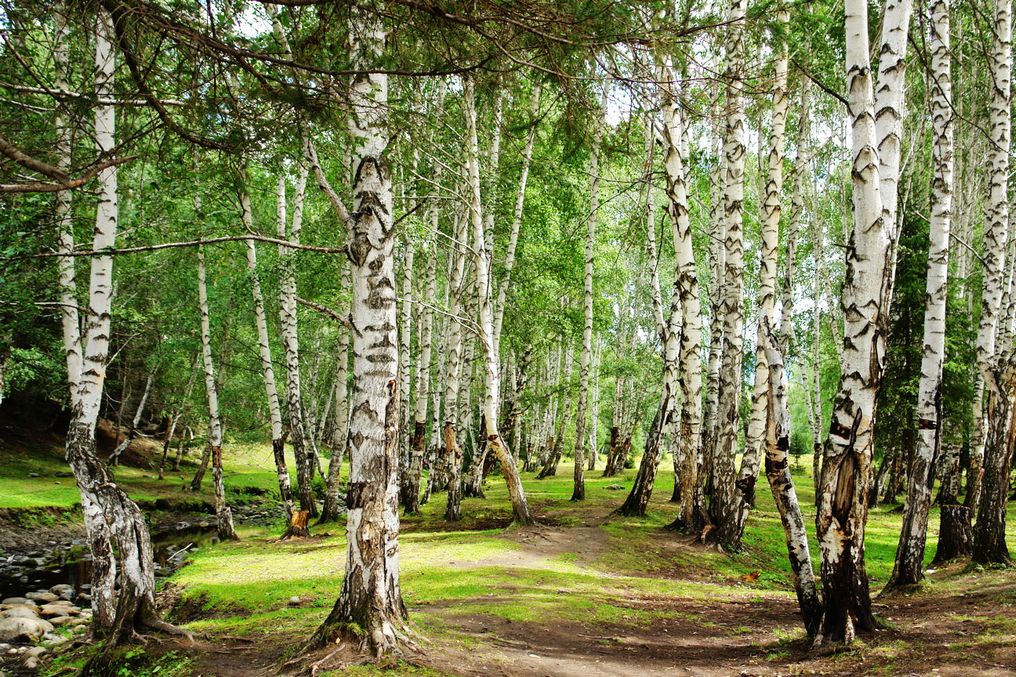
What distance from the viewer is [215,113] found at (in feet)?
14.7

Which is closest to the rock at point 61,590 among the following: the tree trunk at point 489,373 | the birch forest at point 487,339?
the birch forest at point 487,339

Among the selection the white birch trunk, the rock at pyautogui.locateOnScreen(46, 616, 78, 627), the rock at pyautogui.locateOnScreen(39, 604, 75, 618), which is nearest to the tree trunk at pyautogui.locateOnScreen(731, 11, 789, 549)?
the white birch trunk

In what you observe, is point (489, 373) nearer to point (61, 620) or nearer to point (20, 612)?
point (61, 620)

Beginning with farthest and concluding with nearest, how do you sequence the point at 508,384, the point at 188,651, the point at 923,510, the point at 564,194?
the point at 508,384, the point at 564,194, the point at 923,510, the point at 188,651

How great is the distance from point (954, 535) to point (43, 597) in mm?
13900

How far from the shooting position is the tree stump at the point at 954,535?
9141 mm

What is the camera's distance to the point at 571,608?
7348 mm

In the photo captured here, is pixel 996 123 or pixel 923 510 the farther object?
pixel 996 123

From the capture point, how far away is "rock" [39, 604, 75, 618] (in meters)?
9.65

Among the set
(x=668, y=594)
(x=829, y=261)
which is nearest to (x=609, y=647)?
(x=668, y=594)

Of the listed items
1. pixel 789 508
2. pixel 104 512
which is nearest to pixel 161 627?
pixel 104 512

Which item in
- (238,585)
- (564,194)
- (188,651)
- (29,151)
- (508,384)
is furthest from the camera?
(508,384)

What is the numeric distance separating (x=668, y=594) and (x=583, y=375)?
901cm

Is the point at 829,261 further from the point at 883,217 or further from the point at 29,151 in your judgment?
the point at 29,151
